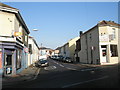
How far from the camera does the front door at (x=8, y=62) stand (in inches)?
604

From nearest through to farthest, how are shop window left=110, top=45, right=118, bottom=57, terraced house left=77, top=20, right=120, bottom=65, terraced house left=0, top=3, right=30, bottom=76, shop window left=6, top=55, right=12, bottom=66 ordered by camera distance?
terraced house left=0, top=3, right=30, bottom=76, shop window left=6, top=55, right=12, bottom=66, terraced house left=77, top=20, right=120, bottom=65, shop window left=110, top=45, right=118, bottom=57

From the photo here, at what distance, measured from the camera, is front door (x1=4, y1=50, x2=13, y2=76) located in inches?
604

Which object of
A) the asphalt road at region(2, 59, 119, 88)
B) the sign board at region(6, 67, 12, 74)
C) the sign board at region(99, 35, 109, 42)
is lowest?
the asphalt road at region(2, 59, 119, 88)

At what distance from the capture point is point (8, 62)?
52.7 feet

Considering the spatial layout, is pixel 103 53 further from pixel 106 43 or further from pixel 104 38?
pixel 104 38

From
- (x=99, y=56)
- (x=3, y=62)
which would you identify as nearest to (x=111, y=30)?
(x=99, y=56)

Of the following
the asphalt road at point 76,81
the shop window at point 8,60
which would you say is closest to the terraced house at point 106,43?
the asphalt road at point 76,81

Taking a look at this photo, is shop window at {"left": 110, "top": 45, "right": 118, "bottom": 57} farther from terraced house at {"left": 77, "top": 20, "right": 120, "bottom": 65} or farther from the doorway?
the doorway

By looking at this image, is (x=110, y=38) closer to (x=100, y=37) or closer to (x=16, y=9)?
(x=100, y=37)

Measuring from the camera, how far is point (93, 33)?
98.8 ft

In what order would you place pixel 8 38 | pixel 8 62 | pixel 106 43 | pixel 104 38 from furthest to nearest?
pixel 106 43 → pixel 104 38 → pixel 8 62 → pixel 8 38

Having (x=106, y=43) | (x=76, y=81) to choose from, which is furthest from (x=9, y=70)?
(x=106, y=43)

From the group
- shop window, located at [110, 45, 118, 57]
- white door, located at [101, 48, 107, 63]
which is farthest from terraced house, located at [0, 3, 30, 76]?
shop window, located at [110, 45, 118, 57]

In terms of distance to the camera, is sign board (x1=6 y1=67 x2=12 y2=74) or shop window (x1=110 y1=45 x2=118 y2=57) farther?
shop window (x1=110 y1=45 x2=118 y2=57)
